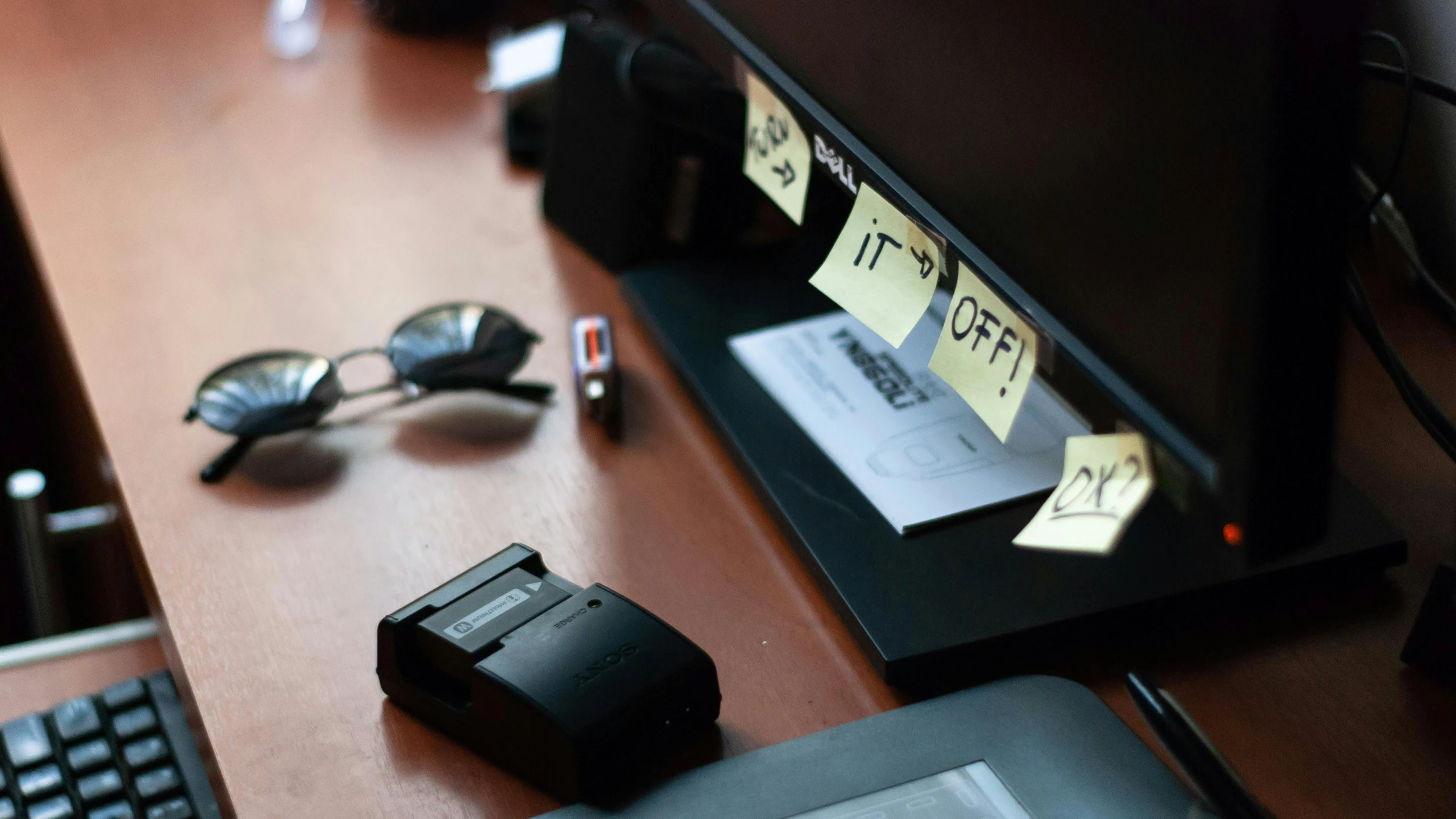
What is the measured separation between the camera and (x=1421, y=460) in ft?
2.18

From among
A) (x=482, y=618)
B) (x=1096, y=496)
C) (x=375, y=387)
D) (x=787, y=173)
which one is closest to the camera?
(x=1096, y=496)

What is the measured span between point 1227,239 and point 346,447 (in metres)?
0.53

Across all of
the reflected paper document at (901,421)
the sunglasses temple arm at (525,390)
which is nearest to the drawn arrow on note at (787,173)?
the reflected paper document at (901,421)

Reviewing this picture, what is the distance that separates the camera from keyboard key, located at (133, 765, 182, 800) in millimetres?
711

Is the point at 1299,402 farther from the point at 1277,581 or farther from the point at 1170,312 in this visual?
the point at 1277,581

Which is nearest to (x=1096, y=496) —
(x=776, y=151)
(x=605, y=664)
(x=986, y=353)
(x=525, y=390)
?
(x=986, y=353)

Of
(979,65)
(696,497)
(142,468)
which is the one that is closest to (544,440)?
(696,497)

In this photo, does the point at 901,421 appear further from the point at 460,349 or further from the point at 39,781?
the point at 39,781

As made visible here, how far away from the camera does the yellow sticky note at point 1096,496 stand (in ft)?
1.37

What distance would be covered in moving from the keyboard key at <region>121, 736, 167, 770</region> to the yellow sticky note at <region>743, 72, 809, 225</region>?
1.54 feet

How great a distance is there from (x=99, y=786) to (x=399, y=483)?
0.78ft

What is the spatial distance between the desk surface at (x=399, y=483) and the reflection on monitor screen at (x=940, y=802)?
5 cm

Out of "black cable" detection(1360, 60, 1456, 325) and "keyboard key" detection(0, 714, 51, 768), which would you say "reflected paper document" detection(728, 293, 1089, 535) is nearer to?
"black cable" detection(1360, 60, 1456, 325)

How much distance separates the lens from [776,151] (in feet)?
2.26
